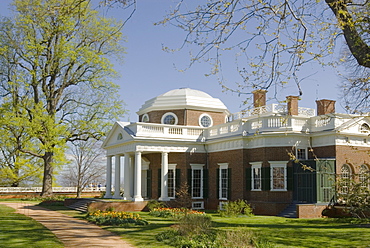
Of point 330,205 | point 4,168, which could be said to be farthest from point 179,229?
point 4,168

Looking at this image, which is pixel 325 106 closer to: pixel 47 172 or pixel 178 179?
pixel 178 179

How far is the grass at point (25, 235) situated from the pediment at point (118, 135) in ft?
37.9

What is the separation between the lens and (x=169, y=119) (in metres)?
34.0

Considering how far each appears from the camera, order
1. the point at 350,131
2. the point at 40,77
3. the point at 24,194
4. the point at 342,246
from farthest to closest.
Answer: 1. the point at 24,194
2. the point at 40,77
3. the point at 350,131
4. the point at 342,246

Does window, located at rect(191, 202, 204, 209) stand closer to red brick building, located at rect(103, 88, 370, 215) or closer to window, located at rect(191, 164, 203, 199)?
red brick building, located at rect(103, 88, 370, 215)

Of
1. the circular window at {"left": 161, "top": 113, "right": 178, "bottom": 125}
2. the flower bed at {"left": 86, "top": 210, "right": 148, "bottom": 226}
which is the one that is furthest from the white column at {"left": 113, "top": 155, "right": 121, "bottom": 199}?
the flower bed at {"left": 86, "top": 210, "right": 148, "bottom": 226}

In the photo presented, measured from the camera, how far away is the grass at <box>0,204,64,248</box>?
44.7ft

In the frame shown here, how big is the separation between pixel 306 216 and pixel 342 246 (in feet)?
29.4

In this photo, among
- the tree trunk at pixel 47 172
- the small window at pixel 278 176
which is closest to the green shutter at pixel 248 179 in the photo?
the small window at pixel 278 176

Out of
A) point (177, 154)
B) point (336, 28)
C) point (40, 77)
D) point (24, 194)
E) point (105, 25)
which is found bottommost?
point (24, 194)

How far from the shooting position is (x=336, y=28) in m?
10.7

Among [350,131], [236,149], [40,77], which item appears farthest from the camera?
[40,77]

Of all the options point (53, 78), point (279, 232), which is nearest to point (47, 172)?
point (53, 78)

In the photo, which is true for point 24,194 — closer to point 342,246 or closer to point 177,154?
point 177,154
